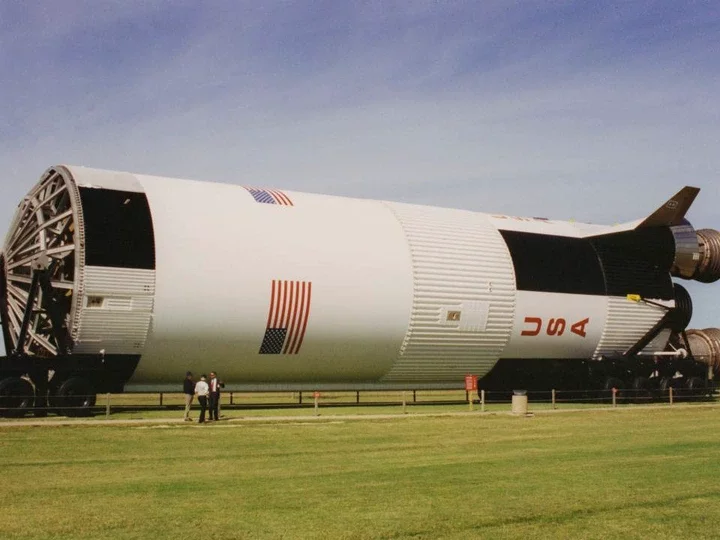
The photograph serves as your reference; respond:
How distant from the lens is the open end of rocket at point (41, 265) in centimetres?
2650

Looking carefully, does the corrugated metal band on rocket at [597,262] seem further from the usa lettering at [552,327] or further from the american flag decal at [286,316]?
the american flag decal at [286,316]

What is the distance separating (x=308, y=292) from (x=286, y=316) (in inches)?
44.2

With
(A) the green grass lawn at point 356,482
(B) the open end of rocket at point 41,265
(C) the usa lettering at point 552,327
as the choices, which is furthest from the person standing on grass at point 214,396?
(C) the usa lettering at point 552,327

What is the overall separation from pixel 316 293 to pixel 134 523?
59.2 ft

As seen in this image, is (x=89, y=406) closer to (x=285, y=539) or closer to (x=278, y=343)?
(x=278, y=343)

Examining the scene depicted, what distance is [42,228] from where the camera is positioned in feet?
90.3

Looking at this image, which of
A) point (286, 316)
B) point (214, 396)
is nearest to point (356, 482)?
point (214, 396)

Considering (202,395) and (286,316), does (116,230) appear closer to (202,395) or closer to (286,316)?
(202,395)

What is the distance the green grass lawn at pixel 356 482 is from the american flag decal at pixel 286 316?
4698mm

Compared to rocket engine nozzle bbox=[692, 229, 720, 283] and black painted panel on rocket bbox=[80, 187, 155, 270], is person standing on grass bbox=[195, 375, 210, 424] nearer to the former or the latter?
black painted panel on rocket bbox=[80, 187, 155, 270]

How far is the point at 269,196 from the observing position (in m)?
30.1

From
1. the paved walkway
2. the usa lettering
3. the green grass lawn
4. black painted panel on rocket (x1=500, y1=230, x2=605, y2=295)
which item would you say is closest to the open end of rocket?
the paved walkway

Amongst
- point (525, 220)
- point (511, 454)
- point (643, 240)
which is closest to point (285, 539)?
point (511, 454)

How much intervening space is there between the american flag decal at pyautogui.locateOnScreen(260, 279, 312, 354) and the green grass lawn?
15.4 ft
